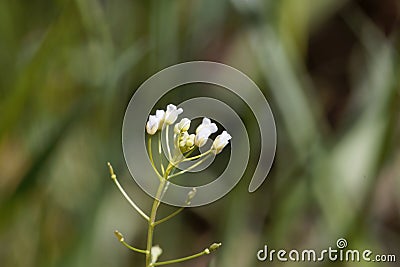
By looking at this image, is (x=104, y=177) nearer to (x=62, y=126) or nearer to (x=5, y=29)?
(x=62, y=126)

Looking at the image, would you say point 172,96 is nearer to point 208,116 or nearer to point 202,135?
point 208,116

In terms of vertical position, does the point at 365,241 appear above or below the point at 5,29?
below

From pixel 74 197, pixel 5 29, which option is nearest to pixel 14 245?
pixel 74 197

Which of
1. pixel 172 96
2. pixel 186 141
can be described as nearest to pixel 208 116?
pixel 172 96

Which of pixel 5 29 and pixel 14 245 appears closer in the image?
pixel 14 245
